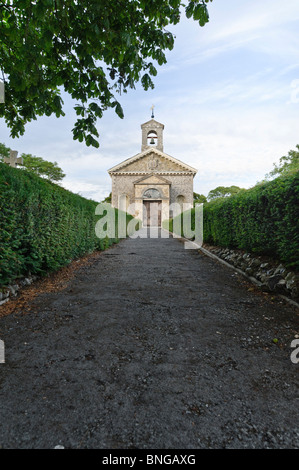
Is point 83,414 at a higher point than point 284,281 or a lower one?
lower

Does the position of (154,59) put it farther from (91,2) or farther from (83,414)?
(83,414)

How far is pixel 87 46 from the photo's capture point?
3410 mm

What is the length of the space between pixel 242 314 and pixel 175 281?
1.98 metres

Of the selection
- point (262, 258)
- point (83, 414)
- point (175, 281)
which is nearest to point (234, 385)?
point (83, 414)

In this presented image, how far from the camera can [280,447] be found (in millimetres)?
1408

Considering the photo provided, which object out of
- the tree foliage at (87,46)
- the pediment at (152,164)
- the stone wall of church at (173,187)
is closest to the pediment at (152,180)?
the pediment at (152,164)

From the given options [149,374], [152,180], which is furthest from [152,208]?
[149,374]

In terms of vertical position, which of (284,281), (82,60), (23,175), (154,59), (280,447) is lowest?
(280,447)

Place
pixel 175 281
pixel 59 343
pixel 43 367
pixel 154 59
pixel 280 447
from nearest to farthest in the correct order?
pixel 280 447 → pixel 43 367 → pixel 59 343 → pixel 154 59 → pixel 175 281

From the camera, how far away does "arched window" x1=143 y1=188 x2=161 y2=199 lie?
119ft

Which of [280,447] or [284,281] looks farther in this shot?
[284,281]

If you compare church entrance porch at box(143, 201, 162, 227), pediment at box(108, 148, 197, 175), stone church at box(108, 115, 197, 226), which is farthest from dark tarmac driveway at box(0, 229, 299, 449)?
pediment at box(108, 148, 197, 175)

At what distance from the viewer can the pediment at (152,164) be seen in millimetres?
38562

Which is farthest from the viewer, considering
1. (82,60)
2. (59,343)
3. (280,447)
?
(82,60)
